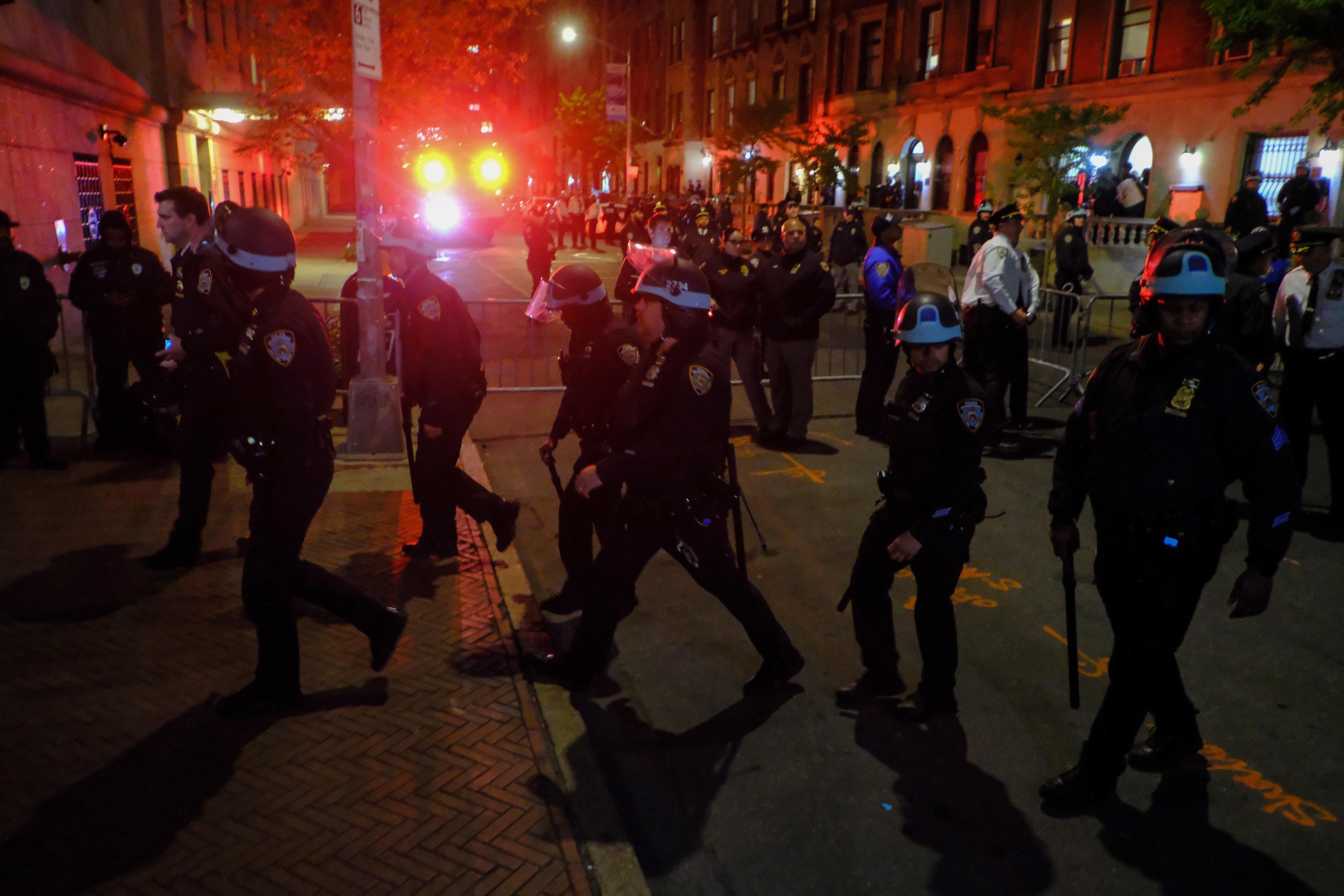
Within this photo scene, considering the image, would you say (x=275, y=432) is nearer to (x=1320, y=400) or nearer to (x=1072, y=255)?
(x=1320, y=400)

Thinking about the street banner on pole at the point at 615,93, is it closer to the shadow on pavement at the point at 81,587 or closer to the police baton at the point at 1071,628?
the shadow on pavement at the point at 81,587

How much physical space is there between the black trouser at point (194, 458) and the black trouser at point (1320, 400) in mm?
6803

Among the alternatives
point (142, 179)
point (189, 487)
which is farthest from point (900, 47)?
point (189, 487)

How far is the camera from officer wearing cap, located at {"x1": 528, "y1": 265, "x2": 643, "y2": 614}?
15.7 feet

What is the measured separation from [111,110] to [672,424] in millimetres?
16601

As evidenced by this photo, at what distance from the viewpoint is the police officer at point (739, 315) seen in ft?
28.1

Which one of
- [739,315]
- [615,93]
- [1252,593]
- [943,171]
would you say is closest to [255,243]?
[1252,593]

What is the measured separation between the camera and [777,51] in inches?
1786

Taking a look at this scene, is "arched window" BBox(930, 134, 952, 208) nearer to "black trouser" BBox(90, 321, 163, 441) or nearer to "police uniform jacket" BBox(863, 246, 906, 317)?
"police uniform jacket" BBox(863, 246, 906, 317)

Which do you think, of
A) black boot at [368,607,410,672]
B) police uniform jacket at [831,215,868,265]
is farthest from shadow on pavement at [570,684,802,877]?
police uniform jacket at [831,215,868,265]

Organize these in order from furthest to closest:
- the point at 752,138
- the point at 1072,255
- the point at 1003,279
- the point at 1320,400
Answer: the point at 752,138 < the point at 1072,255 < the point at 1003,279 < the point at 1320,400

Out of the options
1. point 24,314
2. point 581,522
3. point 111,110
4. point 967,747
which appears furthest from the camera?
point 111,110

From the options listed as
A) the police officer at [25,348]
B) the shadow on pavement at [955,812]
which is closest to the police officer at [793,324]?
the shadow on pavement at [955,812]

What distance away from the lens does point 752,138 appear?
37500mm
